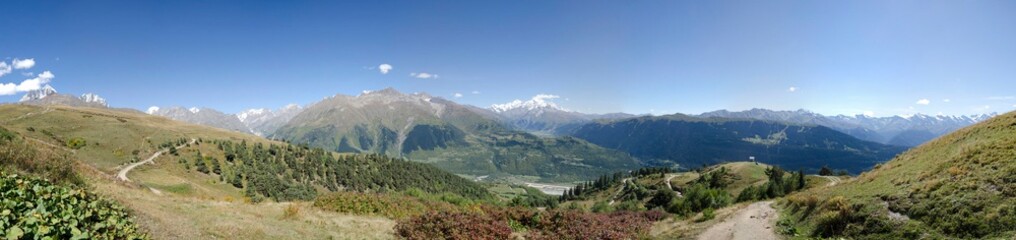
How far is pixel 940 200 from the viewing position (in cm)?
2025

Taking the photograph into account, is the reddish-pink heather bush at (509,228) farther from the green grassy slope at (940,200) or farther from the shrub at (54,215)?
the green grassy slope at (940,200)

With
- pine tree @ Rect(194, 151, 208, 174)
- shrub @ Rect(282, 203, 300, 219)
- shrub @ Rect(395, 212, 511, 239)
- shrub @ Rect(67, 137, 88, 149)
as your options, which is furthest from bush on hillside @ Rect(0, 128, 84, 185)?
shrub @ Rect(67, 137, 88, 149)

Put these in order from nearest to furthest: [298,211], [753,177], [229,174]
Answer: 1. [298,211]
2. [229,174]
3. [753,177]

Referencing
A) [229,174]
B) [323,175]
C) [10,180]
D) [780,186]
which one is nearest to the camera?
[10,180]

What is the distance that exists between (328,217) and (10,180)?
45.9 feet

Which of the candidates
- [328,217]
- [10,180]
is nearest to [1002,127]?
[328,217]

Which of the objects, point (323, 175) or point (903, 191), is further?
point (323, 175)

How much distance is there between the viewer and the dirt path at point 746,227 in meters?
26.8

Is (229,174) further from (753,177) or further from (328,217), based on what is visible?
(753,177)

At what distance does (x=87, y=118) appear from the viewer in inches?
6117

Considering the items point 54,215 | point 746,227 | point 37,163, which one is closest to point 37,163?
point 37,163

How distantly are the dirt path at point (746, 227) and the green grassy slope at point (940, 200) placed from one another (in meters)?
2.11

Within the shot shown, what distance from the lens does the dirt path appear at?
26.8 m

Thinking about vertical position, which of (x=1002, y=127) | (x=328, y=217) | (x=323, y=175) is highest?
(x=1002, y=127)
